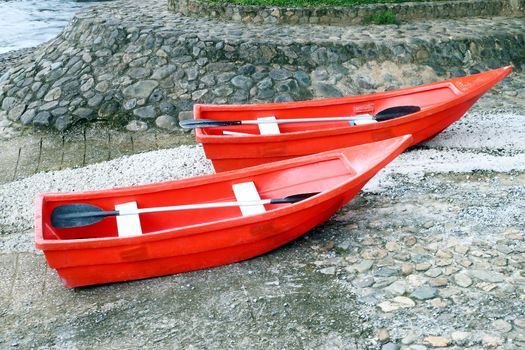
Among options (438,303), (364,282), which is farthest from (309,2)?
(438,303)

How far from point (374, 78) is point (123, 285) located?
17.9 ft

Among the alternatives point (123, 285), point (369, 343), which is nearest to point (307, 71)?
point (123, 285)

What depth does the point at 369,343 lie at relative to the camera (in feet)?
16.5

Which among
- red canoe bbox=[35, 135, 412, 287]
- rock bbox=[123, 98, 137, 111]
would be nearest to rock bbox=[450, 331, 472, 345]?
red canoe bbox=[35, 135, 412, 287]

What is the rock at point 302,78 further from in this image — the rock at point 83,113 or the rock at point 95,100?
the rock at point 83,113

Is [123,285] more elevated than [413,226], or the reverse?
[413,226]

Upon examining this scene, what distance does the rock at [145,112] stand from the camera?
10.2 m

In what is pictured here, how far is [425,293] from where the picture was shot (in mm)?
5488

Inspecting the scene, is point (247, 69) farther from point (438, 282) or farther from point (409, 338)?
point (409, 338)

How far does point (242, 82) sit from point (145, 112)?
1.45 metres

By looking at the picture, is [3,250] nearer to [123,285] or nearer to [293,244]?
[123,285]

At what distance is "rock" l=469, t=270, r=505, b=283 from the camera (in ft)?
18.2

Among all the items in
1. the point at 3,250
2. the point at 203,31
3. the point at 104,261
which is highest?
the point at 203,31

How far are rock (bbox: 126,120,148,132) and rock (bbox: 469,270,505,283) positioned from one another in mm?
5706
